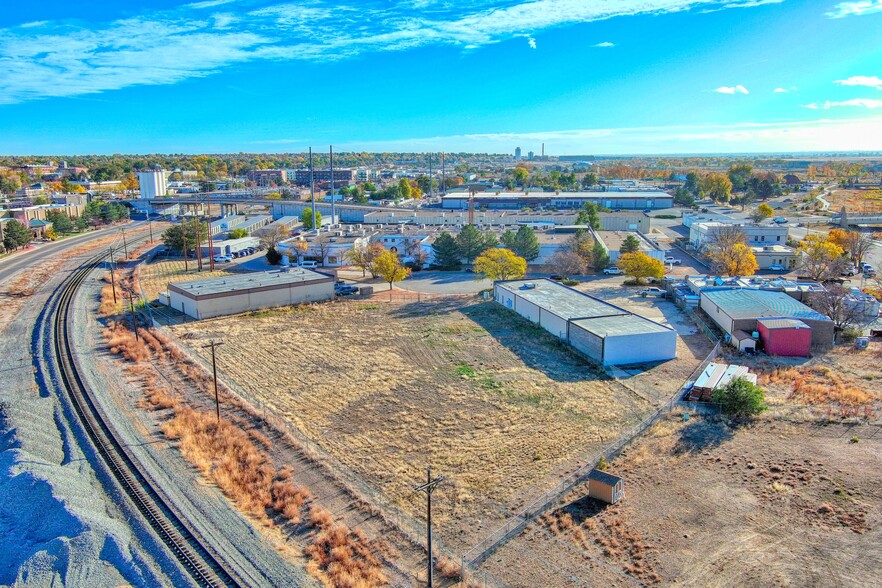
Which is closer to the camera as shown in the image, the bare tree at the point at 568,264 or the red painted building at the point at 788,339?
the red painted building at the point at 788,339

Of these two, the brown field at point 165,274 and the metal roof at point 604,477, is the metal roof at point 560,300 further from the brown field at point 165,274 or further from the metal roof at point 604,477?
the brown field at point 165,274

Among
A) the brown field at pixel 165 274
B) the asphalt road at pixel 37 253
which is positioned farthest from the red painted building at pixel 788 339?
the asphalt road at pixel 37 253

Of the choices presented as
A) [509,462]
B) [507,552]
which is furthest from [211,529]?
[509,462]

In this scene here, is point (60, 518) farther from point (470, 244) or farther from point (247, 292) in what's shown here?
point (470, 244)

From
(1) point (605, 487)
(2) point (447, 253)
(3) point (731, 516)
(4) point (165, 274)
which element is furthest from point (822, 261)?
(4) point (165, 274)

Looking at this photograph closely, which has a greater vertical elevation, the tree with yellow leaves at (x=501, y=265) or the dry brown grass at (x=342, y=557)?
the tree with yellow leaves at (x=501, y=265)
